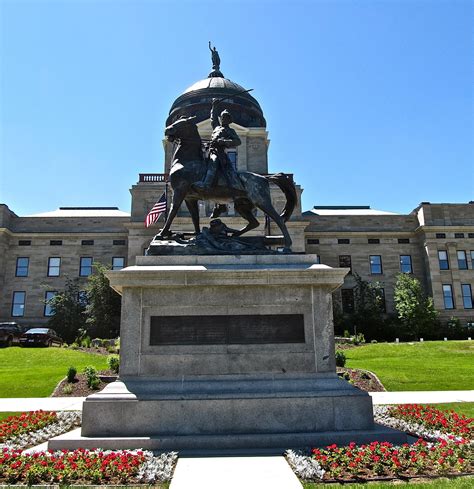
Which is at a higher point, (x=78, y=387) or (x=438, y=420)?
(x=438, y=420)

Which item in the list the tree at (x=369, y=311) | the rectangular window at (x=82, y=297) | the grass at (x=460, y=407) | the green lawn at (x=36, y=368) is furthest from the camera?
the rectangular window at (x=82, y=297)

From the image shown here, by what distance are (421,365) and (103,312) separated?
3085cm

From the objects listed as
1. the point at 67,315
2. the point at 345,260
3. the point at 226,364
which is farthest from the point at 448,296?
the point at 226,364

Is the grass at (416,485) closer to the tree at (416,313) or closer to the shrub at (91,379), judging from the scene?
the shrub at (91,379)

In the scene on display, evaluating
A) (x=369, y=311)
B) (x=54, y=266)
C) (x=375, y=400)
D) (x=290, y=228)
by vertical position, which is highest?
(x=290, y=228)

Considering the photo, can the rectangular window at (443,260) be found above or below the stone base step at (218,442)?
above

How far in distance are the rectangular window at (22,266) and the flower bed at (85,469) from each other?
173ft

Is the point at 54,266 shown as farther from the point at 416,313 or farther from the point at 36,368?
the point at 416,313

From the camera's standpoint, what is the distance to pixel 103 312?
45094mm

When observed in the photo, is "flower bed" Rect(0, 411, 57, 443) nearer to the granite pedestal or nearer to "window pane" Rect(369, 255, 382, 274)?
the granite pedestal

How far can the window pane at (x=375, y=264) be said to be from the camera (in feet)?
187

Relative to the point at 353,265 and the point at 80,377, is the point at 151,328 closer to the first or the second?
the point at 80,377

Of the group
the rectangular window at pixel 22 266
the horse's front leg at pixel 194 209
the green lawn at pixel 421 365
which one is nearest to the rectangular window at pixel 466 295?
the green lawn at pixel 421 365

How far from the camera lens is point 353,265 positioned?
186 feet
